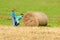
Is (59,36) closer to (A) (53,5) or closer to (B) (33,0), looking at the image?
(A) (53,5)

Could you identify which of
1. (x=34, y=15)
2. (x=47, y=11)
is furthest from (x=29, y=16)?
(x=47, y=11)

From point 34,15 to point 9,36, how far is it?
9953 millimetres

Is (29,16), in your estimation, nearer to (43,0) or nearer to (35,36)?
(35,36)

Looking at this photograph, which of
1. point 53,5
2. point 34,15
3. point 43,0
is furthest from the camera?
point 43,0

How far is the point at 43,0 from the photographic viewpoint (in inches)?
1714

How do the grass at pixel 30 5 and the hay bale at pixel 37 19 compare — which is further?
the grass at pixel 30 5

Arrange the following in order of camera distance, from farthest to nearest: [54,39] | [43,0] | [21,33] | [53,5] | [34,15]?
1. [43,0]
2. [53,5]
3. [34,15]
4. [21,33]
5. [54,39]

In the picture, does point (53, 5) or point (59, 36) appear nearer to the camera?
point (59, 36)

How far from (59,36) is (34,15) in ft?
31.7

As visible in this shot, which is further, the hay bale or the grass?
the grass

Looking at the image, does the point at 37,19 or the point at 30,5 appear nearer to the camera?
the point at 37,19

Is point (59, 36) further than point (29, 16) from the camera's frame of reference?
No

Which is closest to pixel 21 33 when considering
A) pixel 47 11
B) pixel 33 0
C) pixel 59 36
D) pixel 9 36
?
pixel 9 36

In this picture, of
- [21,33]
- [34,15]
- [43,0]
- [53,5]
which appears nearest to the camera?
[21,33]
